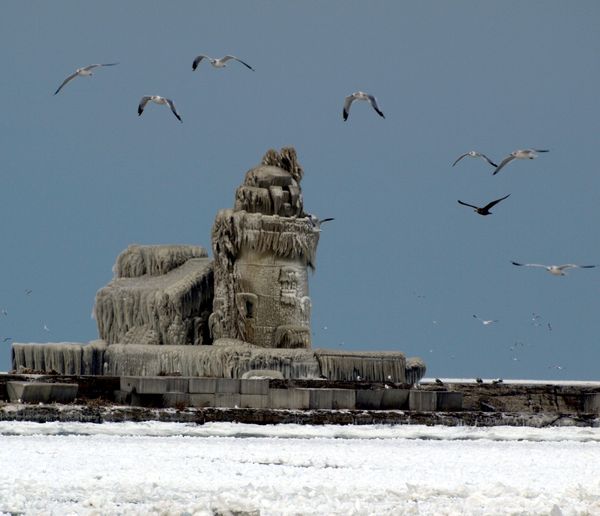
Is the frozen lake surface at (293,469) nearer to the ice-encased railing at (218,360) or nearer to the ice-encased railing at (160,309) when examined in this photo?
the ice-encased railing at (218,360)

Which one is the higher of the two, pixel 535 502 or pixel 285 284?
pixel 285 284

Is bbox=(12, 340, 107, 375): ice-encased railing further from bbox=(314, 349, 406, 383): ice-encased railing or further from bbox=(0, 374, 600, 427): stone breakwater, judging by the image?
bbox=(0, 374, 600, 427): stone breakwater

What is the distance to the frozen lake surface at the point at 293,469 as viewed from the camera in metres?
10.6

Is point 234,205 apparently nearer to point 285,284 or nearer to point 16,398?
point 285,284

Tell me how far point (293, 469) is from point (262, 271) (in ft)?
41.4

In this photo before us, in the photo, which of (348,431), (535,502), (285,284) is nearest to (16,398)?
(348,431)

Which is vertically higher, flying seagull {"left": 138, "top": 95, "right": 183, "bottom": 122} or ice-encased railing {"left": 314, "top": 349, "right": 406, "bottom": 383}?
flying seagull {"left": 138, "top": 95, "right": 183, "bottom": 122}

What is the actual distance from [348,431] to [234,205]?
9179mm

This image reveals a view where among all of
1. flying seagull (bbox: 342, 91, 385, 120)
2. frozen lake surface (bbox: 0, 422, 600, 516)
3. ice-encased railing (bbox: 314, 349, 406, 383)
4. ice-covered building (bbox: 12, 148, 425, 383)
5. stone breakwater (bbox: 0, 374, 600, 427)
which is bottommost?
frozen lake surface (bbox: 0, 422, 600, 516)

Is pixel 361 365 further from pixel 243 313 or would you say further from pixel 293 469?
pixel 293 469

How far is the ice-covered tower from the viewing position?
25.9 metres

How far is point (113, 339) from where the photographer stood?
27.5m

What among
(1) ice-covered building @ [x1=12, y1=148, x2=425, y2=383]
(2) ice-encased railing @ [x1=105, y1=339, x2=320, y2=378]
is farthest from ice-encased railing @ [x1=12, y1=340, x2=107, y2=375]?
(2) ice-encased railing @ [x1=105, y1=339, x2=320, y2=378]

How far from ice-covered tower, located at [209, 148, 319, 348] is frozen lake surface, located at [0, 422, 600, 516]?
7055 millimetres
